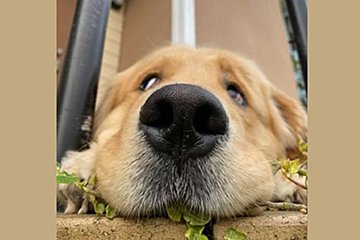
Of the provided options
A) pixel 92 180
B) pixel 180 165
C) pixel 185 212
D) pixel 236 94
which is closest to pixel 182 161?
pixel 180 165

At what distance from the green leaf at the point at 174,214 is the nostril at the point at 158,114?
0.62 feet

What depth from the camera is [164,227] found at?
40.1 inches

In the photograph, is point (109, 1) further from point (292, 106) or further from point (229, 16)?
point (292, 106)

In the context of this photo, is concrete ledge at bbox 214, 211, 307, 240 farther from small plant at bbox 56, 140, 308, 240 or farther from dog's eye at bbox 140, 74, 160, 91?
dog's eye at bbox 140, 74, 160, 91

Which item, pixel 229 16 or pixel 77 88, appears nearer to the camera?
pixel 77 88

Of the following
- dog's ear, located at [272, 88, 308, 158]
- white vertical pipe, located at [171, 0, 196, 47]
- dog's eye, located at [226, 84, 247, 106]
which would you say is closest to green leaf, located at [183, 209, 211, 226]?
dog's eye, located at [226, 84, 247, 106]

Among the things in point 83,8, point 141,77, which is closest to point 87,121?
point 141,77

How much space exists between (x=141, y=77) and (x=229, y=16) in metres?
0.49

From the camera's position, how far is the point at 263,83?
2270 mm

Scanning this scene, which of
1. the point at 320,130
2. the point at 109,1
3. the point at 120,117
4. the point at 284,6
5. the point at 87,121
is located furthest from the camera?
the point at 284,6

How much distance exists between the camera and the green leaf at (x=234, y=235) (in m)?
0.96

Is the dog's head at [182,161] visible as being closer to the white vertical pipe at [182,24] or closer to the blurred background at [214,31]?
the blurred background at [214,31]

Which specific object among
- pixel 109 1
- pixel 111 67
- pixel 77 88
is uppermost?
A: pixel 109 1

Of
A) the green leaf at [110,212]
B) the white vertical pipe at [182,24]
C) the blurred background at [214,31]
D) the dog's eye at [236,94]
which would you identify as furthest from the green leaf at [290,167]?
the white vertical pipe at [182,24]
